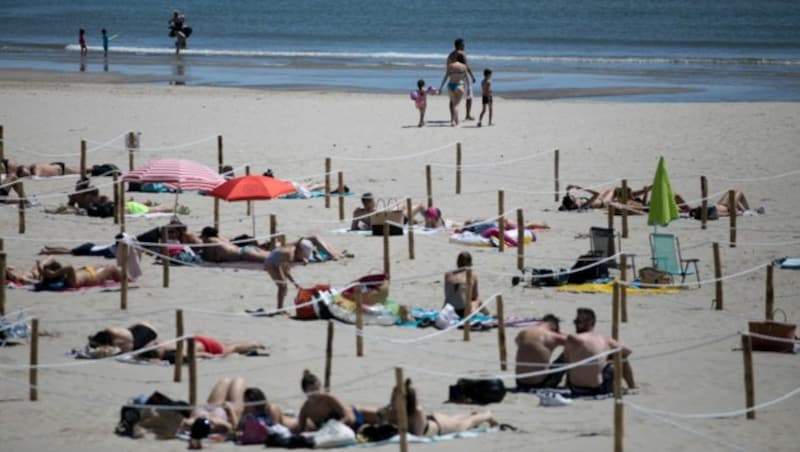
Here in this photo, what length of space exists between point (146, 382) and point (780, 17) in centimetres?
7167

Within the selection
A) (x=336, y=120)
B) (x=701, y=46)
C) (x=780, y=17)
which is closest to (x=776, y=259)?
(x=336, y=120)

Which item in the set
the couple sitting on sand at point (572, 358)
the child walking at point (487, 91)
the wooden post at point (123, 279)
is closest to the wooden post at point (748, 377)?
the couple sitting on sand at point (572, 358)

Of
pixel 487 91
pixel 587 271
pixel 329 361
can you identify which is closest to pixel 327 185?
pixel 587 271

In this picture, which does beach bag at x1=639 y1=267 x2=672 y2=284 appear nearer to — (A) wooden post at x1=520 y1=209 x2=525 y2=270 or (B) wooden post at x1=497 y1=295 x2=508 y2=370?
(A) wooden post at x1=520 y1=209 x2=525 y2=270

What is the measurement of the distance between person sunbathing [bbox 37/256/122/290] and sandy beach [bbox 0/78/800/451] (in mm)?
214

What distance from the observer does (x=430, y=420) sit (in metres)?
11.5

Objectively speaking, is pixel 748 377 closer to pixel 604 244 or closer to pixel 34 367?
pixel 34 367

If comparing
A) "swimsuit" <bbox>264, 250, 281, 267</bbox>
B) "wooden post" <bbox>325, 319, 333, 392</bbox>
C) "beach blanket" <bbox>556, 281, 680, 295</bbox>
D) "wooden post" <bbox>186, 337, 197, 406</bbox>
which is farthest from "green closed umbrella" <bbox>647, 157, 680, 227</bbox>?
"wooden post" <bbox>186, 337, 197, 406</bbox>

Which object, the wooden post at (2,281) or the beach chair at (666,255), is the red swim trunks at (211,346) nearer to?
the wooden post at (2,281)

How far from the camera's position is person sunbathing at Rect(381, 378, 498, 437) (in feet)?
36.7

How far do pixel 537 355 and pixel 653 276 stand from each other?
176 inches

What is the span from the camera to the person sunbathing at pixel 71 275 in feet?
53.9

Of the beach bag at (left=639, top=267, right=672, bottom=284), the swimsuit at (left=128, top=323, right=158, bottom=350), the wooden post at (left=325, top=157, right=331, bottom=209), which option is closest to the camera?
the swimsuit at (left=128, top=323, right=158, bottom=350)

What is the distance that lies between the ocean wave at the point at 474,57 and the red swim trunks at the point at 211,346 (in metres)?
41.2
